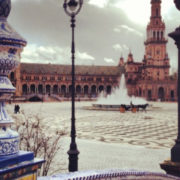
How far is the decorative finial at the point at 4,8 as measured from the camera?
2.69m

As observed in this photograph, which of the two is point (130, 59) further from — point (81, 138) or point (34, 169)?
point (34, 169)

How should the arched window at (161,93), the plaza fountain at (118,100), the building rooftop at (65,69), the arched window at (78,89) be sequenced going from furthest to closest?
the arched window at (78,89), the building rooftop at (65,69), the arched window at (161,93), the plaza fountain at (118,100)

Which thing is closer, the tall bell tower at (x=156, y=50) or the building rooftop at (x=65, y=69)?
the tall bell tower at (x=156, y=50)

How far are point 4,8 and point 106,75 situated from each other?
10638cm

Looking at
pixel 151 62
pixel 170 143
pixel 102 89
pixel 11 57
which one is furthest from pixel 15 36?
pixel 102 89

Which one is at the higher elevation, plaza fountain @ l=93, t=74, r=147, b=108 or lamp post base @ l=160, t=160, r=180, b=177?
plaza fountain @ l=93, t=74, r=147, b=108

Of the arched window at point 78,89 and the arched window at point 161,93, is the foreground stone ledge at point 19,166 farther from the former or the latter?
the arched window at point 78,89

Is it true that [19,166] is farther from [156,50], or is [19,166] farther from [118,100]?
[156,50]

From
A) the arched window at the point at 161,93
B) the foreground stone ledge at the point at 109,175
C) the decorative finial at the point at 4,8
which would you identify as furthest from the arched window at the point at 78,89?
the decorative finial at the point at 4,8

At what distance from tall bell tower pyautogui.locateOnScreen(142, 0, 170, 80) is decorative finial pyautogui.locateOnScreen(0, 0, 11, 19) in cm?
9786

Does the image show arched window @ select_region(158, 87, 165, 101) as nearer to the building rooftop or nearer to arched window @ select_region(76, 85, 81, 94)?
the building rooftop

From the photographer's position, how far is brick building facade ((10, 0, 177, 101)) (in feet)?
327

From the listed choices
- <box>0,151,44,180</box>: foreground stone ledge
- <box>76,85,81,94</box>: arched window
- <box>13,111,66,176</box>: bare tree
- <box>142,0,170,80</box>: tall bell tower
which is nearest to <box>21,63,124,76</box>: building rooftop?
<box>76,85,81,94</box>: arched window

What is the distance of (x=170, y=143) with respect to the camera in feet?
42.8
